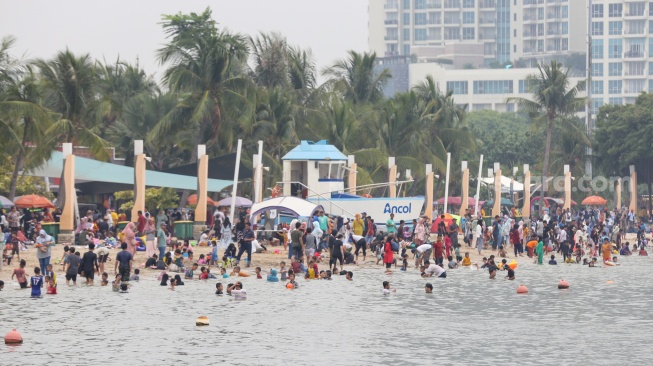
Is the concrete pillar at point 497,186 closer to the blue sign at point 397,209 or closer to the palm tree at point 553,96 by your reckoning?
the palm tree at point 553,96

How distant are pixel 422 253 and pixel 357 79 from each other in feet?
113

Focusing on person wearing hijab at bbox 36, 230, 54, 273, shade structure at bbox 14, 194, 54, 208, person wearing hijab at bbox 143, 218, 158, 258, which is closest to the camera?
person wearing hijab at bbox 36, 230, 54, 273

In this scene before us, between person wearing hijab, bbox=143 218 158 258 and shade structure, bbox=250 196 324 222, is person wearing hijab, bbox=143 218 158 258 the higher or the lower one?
the lower one

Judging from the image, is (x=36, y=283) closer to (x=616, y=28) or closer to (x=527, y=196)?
(x=527, y=196)

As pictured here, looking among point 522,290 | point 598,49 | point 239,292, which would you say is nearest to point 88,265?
point 239,292

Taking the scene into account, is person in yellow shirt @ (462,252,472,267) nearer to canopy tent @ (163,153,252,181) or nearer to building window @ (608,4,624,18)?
canopy tent @ (163,153,252,181)

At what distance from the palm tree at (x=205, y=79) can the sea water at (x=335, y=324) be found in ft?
73.6

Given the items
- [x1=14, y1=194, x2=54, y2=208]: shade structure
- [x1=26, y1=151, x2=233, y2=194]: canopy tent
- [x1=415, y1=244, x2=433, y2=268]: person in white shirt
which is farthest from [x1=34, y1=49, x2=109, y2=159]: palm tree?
[x1=415, y1=244, x2=433, y2=268]: person in white shirt

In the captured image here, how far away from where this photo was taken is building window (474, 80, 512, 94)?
605 ft

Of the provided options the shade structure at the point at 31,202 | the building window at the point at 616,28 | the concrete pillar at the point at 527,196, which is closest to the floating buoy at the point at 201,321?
the shade structure at the point at 31,202

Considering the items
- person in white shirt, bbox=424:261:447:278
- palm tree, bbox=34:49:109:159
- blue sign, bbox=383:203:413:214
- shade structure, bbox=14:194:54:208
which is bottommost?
person in white shirt, bbox=424:261:447:278

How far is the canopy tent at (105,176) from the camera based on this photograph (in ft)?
164

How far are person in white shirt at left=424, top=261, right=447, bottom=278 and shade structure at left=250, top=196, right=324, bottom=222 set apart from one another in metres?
7.50

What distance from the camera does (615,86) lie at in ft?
590
